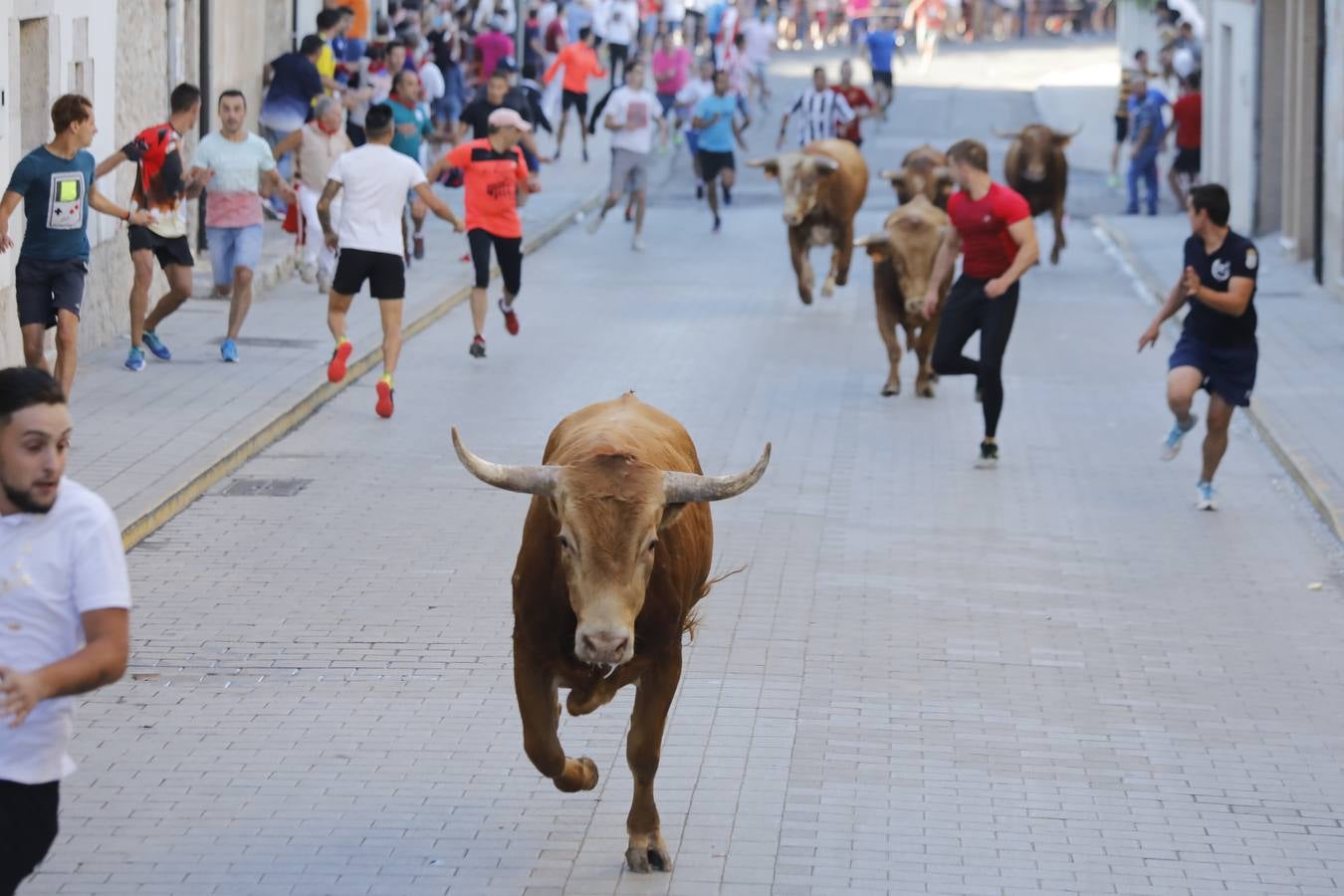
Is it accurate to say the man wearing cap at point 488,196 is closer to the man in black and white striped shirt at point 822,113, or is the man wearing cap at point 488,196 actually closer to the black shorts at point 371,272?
the black shorts at point 371,272

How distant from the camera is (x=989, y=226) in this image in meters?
13.3

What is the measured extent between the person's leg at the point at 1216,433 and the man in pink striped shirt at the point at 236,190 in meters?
7.18

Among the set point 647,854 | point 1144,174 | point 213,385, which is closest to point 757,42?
point 1144,174

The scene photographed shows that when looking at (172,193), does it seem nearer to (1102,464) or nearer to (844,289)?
(1102,464)

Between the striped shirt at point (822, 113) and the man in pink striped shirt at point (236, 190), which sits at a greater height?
the striped shirt at point (822, 113)

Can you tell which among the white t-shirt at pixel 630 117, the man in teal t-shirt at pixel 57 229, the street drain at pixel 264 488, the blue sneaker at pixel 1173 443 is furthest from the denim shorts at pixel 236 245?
the white t-shirt at pixel 630 117

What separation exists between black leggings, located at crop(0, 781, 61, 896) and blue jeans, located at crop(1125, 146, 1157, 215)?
2674 centimetres

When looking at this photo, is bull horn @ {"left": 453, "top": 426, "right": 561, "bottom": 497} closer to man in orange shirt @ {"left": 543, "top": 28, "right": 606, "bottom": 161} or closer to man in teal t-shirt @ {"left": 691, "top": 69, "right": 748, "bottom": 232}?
man in teal t-shirt @ {"left": 691, "top": 69, "right": 748, "bottom": 232}

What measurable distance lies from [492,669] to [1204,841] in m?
3.04

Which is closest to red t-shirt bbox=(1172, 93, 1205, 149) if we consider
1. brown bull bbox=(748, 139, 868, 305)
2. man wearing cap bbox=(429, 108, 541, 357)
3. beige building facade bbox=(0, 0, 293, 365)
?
brown bull bbox=(748, 139, 868, 305)

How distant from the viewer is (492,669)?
8.89m

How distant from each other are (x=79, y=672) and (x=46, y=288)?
346 inches

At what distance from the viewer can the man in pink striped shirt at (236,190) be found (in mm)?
16125

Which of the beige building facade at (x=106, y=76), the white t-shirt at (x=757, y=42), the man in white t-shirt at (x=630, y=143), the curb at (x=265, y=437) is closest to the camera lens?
the curb at (x=265, y=437)
